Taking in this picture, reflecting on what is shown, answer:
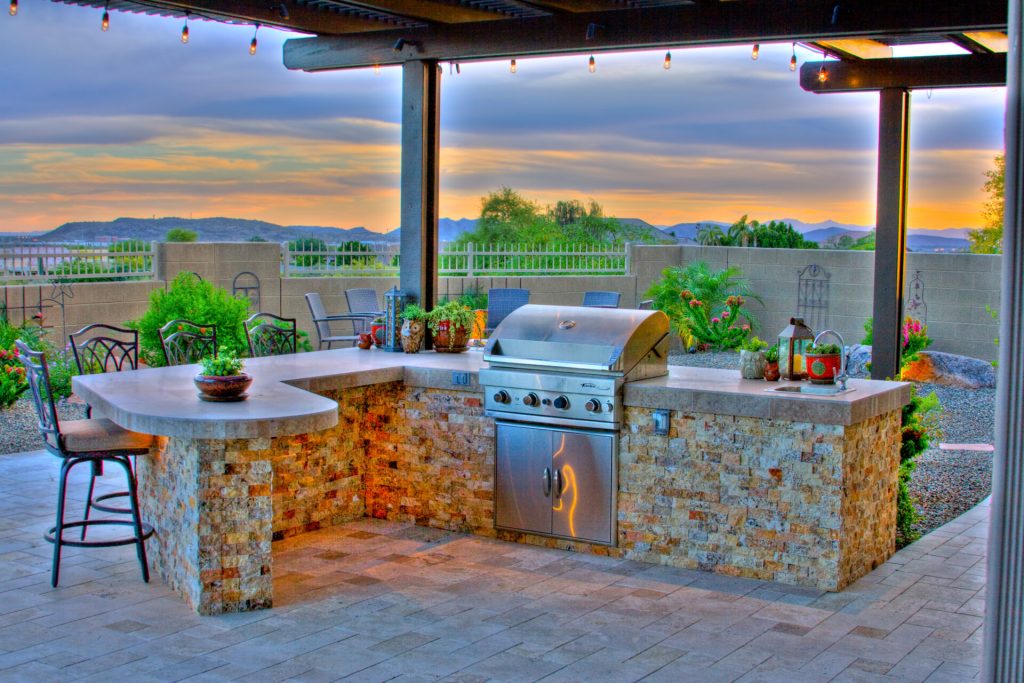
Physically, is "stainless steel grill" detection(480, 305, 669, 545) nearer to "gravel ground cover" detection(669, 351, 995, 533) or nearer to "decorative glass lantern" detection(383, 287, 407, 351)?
"decorative glass lantern" detection(383, 287, 407, 351)

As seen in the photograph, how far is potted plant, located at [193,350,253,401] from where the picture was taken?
4.86 meters

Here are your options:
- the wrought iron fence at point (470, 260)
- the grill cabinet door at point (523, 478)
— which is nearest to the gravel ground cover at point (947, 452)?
the grill cabinet door at point (523, 478)

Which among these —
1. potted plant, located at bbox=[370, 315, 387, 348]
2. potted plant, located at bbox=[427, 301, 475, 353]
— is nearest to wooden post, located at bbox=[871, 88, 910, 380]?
potted plant, located at bbox=[427, 301, 475, 353]

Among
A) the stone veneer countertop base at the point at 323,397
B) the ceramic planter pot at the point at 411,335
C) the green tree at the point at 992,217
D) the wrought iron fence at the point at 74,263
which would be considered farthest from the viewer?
the green tree at the point at 992,217

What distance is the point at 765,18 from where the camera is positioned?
610 cm

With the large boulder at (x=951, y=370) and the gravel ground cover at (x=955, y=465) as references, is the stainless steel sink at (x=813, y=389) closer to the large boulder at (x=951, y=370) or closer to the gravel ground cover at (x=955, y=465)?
the gravel ground cover at (x=955, y=465)

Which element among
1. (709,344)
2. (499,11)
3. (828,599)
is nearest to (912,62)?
(499,11)

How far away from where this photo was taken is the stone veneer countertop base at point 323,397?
447cm

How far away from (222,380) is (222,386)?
1.1 inches

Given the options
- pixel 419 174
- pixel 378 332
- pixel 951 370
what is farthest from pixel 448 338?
pixel 951 370

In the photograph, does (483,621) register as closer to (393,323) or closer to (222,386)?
(222,386)

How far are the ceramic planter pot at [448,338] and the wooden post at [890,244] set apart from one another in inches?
132

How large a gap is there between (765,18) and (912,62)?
2587mm

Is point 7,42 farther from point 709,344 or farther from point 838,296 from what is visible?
point 838,296
